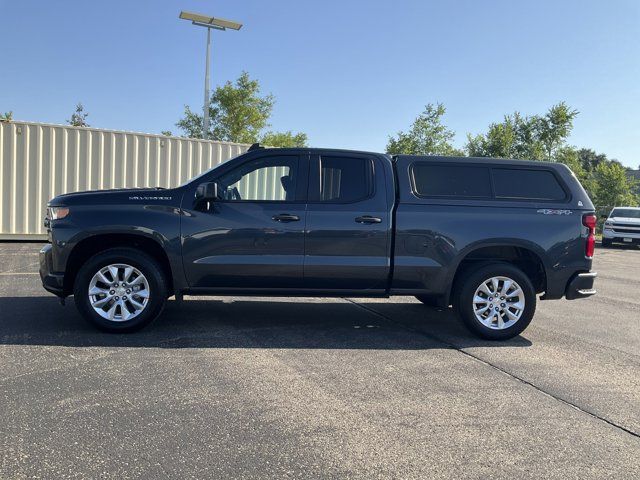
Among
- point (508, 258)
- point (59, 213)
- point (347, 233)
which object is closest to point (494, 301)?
point (508, 258)

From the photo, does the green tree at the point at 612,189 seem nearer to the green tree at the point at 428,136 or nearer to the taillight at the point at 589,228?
the green tree at the point at 428,136

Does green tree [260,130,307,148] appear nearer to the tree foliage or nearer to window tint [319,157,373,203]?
the tree foliage

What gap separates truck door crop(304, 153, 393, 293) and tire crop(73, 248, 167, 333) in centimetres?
152

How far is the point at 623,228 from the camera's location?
2292 cm

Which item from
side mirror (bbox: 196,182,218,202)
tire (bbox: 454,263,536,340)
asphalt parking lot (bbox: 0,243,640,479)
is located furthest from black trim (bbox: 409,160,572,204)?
side mirror (bbox: 196,182,218,202)

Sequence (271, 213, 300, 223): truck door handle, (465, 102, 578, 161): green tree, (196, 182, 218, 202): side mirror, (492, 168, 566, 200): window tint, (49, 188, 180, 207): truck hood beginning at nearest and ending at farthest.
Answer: (196, 182, 218, 202): side mirror
(49, 188, 180, 207): truck hood
(271, 213, 300, 223): truck door handle
(492, 168, 566, 200): window tint
(465, 102, 578, 161): green tree

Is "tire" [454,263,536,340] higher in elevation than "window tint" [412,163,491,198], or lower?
lower

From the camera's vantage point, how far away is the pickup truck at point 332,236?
5.37m

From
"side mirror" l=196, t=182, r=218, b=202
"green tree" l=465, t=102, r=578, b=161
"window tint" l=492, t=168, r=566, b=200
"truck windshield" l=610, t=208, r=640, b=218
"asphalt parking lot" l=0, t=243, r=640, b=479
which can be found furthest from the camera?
"green tree" l=465, t=102, r=578, b=161

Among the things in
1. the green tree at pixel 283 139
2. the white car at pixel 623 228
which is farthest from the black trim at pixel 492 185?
the green tree at pixel 283 139

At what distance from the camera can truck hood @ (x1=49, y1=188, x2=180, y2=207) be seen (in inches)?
212

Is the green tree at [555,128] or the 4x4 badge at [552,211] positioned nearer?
the 4x4 badge at [552,211]

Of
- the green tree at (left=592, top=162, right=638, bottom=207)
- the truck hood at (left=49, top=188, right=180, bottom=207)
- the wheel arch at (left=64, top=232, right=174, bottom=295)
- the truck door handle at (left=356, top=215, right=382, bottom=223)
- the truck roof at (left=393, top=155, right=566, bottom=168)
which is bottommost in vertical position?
the wheel arch at (left=64, top=232, right=174, bottom=295)

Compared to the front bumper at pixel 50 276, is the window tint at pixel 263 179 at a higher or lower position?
higher
